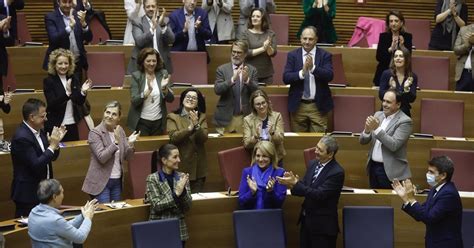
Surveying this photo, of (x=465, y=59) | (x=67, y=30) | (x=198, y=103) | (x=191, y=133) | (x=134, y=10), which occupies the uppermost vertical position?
(x=134, y=10)

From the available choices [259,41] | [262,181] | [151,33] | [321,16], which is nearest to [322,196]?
[262,181]

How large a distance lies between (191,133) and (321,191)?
33.5 inches

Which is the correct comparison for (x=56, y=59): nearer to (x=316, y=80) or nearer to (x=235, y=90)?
(x=235, y=90)

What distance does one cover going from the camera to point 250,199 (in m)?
4.71

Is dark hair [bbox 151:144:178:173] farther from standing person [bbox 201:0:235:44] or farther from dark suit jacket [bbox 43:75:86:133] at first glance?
standing person [bbox 201:0:235:44]

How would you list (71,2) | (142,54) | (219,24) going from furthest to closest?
(219,24), (71,2), (142,54)

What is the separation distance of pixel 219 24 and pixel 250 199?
7.47 ft

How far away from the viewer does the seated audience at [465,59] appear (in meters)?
6.34

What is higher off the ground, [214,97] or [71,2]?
[71,2]

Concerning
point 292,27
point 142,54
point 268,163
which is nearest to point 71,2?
point 142,54

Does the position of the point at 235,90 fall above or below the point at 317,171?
above

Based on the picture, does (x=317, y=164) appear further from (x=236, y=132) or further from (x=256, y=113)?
(x=236, y=132)

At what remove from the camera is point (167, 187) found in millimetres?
A: 4516

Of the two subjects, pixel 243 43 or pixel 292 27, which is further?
pixel 292 27
